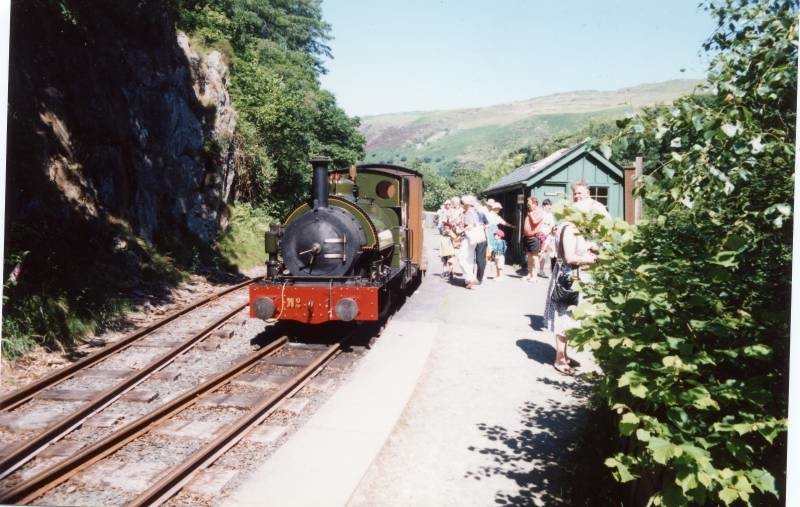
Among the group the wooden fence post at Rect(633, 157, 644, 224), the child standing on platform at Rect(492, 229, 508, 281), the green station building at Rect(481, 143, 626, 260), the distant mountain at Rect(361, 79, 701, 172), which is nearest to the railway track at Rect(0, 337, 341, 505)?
the wooden fence post at Rect(633, 157, 644, 224)

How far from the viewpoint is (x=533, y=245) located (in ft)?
41.3

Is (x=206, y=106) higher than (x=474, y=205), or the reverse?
(x=206, y=106)

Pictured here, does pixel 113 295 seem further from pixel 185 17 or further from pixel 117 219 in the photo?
pixel 185 17

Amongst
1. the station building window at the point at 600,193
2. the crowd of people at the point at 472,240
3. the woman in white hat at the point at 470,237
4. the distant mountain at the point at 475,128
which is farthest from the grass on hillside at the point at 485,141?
the woman in white hat at the point at 470,237

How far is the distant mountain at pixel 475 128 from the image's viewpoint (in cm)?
11193

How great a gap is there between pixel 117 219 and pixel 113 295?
3066 mm

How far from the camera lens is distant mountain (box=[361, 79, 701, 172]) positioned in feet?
367

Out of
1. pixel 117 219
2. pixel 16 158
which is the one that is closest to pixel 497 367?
pixel 16 158

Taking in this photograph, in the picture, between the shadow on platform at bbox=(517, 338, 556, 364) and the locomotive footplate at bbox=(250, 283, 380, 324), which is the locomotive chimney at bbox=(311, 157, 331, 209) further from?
the shadow on platform at bbox=(517, 338, 556, 364)

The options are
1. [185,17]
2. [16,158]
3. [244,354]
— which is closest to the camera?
[244,354]

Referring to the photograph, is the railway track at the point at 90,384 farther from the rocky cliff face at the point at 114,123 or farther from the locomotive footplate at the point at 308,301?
the rocky cliff face at the point at 114,123

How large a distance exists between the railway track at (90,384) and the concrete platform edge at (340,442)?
6.36 feet

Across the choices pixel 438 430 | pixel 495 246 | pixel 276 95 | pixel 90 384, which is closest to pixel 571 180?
pixel 495 246

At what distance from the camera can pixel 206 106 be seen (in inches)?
665
